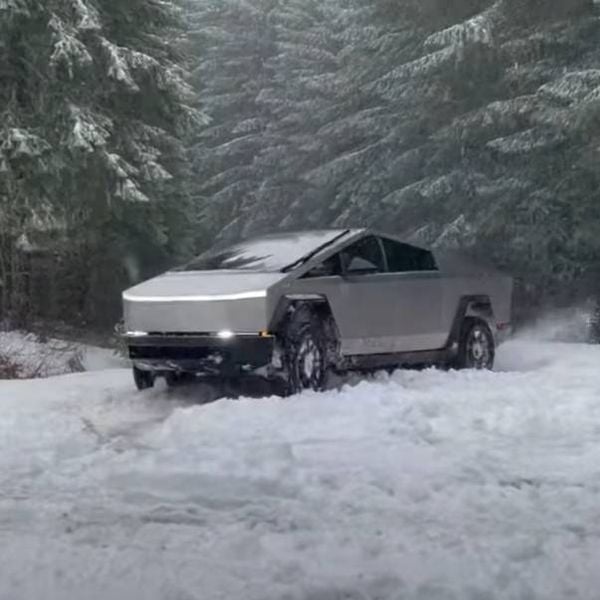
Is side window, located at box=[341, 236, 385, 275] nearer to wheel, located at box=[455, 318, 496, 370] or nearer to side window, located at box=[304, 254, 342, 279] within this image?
side window, located at box=[304, 254, 342, 279]

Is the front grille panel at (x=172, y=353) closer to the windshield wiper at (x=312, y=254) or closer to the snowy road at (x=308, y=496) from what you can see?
the snowy road at (x=308, y=496)

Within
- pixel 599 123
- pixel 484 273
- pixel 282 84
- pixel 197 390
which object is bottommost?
pixel 197 390

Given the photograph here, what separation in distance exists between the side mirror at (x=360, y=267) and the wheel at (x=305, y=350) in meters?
0.62

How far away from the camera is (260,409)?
23.9 ft

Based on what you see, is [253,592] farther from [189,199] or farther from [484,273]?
[189,199]

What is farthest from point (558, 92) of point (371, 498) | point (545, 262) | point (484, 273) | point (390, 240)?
point (371, 498)

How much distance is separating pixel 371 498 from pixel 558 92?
10.8 meters

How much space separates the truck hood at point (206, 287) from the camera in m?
7.82

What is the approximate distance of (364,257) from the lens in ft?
29.9

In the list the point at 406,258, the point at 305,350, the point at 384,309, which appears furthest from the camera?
the point at 406,258

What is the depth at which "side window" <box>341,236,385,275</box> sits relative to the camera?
8798mm

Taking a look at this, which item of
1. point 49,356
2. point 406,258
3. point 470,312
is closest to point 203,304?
point 406,258

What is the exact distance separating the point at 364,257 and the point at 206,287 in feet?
5.97

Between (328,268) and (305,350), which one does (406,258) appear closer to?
(328,268)
